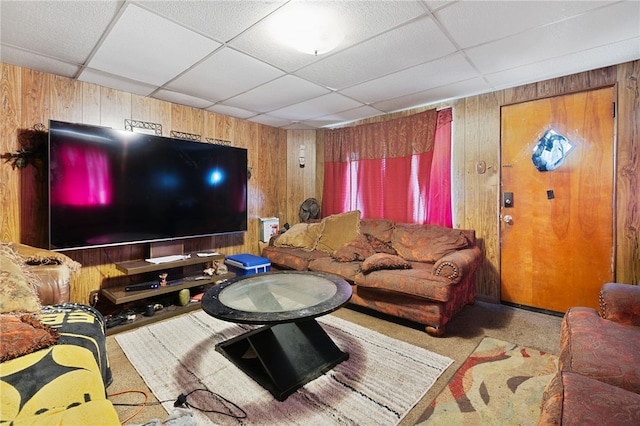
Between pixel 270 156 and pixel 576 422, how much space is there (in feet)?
13.7

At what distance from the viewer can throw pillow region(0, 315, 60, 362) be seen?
1219 mm

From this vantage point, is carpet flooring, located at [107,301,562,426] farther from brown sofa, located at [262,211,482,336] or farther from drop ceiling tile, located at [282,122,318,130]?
drop ceiling tile, located at [282,122,318,130]

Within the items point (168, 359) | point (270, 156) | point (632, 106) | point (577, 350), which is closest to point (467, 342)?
point (577, 350)

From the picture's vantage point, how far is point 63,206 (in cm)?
248

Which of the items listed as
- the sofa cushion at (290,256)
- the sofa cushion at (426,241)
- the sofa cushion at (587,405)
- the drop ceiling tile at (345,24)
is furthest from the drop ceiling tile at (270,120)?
the sofa cushion at (587,405)

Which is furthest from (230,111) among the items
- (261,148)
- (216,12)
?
(216,12)

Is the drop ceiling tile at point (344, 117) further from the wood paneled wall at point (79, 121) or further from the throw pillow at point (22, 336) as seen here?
the throw pillow at point (22, 336)

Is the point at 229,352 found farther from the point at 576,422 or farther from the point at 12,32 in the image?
the point at 12,32

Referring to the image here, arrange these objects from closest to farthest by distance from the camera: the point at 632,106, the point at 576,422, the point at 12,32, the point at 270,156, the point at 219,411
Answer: the point at 576,422
the point at 219,411
the point at 12,32
the point at 632,106
the point at 270,156

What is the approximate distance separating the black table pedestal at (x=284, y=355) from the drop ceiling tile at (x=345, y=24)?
6.27 feet

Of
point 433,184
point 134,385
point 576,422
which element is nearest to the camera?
point 576,422

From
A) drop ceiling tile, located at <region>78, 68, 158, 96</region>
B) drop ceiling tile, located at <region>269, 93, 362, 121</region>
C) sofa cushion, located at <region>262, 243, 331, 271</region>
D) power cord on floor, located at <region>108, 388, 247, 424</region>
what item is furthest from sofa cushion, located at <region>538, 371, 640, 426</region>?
drop ceiling tile, located at <region>78, 68, 158, 96</region>

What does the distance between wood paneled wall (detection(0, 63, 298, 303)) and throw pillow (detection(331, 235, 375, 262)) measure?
1.60 meters

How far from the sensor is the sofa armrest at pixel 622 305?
5.16 ft
